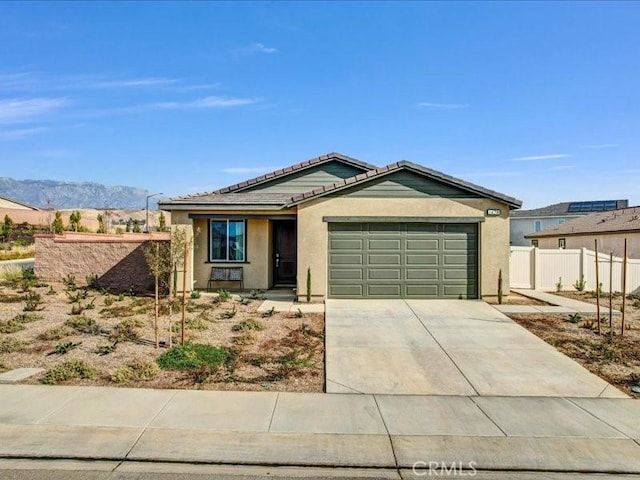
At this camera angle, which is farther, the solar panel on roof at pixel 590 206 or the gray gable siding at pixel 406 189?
the solar panel on roof at pixel 590 206

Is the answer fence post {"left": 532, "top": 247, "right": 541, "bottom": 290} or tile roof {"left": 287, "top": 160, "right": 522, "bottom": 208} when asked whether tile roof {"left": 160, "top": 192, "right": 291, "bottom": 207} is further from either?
fence post {"left": 532, "top": 247, "right": 541, "bottom": 290}

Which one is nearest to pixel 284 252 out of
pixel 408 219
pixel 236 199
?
pixel 236 199

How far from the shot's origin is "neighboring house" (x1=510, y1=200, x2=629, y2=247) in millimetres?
44031

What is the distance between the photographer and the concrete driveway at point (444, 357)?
23.7 ft

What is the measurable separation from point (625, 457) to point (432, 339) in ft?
16.3

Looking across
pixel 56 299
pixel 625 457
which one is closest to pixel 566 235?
pixel 625 457

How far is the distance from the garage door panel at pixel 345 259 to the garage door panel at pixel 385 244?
20.3 inches

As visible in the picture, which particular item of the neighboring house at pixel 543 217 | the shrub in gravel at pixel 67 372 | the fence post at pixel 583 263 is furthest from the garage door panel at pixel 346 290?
the neighboring house at pixel 543 217

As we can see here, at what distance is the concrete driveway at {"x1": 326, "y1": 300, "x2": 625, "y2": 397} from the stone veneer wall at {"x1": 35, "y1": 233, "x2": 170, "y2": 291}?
9.13 metres

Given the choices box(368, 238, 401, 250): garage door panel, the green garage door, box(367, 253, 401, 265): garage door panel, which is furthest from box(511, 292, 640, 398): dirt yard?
box(368, 238, 401, 250): garage door panel

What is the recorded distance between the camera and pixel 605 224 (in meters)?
25.7

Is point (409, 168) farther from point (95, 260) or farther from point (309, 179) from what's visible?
point (95, 260)

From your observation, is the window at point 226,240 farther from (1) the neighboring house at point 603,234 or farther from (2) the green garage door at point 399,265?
(1) the neighboring house at point 603,234

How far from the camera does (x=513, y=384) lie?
24.2 feet
